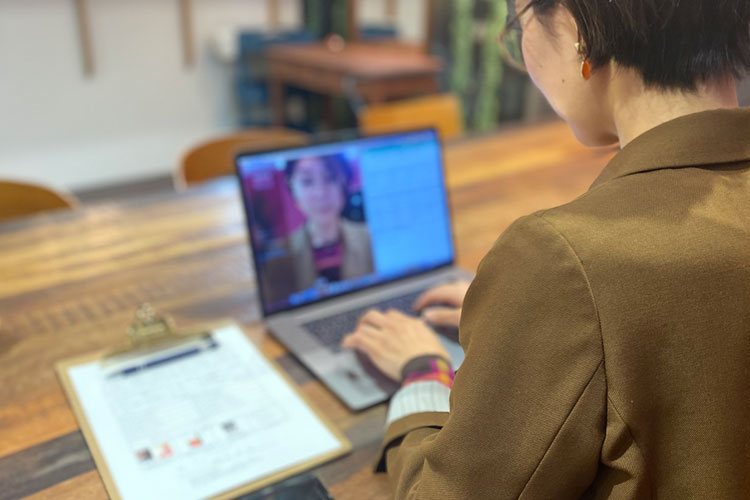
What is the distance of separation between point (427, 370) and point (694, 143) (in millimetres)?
381

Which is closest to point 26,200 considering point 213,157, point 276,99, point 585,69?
point 213,157

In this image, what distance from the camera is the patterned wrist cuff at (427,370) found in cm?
74

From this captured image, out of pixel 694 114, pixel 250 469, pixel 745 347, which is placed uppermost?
pixel 694 114

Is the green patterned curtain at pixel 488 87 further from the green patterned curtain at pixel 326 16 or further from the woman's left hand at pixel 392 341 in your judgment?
the woman's left hand at pixel 392 341

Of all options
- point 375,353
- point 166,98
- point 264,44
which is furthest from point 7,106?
point 375,353

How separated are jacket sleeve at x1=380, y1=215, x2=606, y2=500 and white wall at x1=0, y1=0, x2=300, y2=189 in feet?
12.2

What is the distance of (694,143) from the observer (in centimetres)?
51

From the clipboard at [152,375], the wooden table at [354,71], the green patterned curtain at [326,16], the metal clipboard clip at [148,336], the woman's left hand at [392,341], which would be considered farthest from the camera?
the green patterned curtain at [326,16]

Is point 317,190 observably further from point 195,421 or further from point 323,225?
point 195,421

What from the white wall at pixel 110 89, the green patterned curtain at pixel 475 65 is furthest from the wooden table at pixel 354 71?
the white wall at pixel 110 89

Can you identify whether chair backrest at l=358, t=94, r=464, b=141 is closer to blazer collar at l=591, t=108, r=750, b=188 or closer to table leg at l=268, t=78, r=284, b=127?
blazer collar at l=591, t=108, r=750, b=188

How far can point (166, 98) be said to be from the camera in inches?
163

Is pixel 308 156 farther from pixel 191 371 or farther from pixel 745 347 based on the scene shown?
pixel 745 347

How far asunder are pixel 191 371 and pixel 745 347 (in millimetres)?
653
